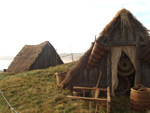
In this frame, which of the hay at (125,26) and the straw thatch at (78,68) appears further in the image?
the straw thatch at (78,68)

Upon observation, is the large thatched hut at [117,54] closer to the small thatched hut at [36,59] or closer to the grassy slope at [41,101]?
the grassy slope at [41,101]

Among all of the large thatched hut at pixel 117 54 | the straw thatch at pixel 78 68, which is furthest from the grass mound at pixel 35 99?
the large thatched hut at pixel 117 54

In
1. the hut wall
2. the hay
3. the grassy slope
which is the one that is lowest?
the grassy slope

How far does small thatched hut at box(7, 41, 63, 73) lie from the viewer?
16.7 metres

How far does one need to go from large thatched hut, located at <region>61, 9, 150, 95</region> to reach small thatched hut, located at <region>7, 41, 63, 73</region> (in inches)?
398

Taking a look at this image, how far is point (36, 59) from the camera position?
1678 centimetres

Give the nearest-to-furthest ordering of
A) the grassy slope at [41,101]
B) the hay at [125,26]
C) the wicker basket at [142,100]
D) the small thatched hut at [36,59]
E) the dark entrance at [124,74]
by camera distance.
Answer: the wicker basket at [142,100] → the grassy slope at [41,101] → the hay at [125,26] → the dark entrance at [124,74] → the small thatched hut at [36,59]

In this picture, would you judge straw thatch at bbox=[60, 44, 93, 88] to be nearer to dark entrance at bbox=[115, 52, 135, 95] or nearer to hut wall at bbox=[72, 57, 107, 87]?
hut wall at bbox=[72, 57, 107, 87]

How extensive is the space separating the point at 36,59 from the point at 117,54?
11737mm

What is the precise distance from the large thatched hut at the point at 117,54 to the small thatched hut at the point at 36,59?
1011 centimetres

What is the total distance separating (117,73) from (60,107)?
371cm

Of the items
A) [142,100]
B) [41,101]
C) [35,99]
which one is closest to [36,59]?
[35,99]

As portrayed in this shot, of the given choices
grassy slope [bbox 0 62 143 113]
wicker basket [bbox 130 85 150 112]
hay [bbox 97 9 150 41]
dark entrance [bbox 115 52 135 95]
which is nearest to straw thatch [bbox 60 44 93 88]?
grassy slope [bbox 0 62 143 113]

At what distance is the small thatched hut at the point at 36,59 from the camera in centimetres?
1666
